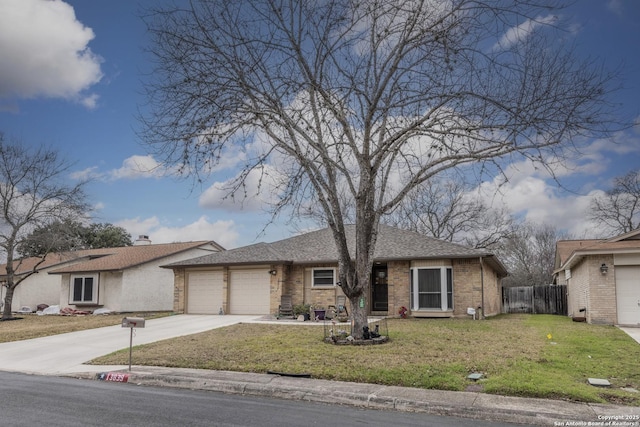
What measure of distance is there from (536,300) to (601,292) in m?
12.8

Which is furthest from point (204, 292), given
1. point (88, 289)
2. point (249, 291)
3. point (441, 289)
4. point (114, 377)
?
point (114, 377)

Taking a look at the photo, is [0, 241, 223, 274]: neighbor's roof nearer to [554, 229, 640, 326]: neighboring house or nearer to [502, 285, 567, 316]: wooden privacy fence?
[502, 285, 567, 316]: wooden privacy fence

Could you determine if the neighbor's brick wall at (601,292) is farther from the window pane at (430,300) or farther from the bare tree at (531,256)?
the bare tree at (531,256)

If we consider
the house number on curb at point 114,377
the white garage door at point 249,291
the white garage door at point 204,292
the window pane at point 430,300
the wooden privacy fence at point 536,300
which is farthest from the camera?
the wooden privacy fence at point 536,300

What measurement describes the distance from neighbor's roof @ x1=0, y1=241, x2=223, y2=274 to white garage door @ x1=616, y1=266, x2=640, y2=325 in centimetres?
2199

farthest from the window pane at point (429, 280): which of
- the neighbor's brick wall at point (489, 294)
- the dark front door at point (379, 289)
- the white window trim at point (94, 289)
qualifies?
the white window trim at point (94, 289)

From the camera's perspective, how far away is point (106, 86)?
14.1 metres

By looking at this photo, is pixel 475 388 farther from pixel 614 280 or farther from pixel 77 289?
pixel 77 289

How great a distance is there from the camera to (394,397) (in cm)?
749

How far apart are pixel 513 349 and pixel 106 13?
499 inches

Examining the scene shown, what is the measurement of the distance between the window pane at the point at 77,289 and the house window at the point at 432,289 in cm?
1887

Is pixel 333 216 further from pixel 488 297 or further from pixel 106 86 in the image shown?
pixel 488 297

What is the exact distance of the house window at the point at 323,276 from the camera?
22.0 m

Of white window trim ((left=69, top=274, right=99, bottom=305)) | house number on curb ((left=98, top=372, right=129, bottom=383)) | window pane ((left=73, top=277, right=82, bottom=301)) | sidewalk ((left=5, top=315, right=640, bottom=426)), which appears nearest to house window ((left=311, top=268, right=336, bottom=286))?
sidewalk ((left=5, top=315, right=640, bottom=426))
